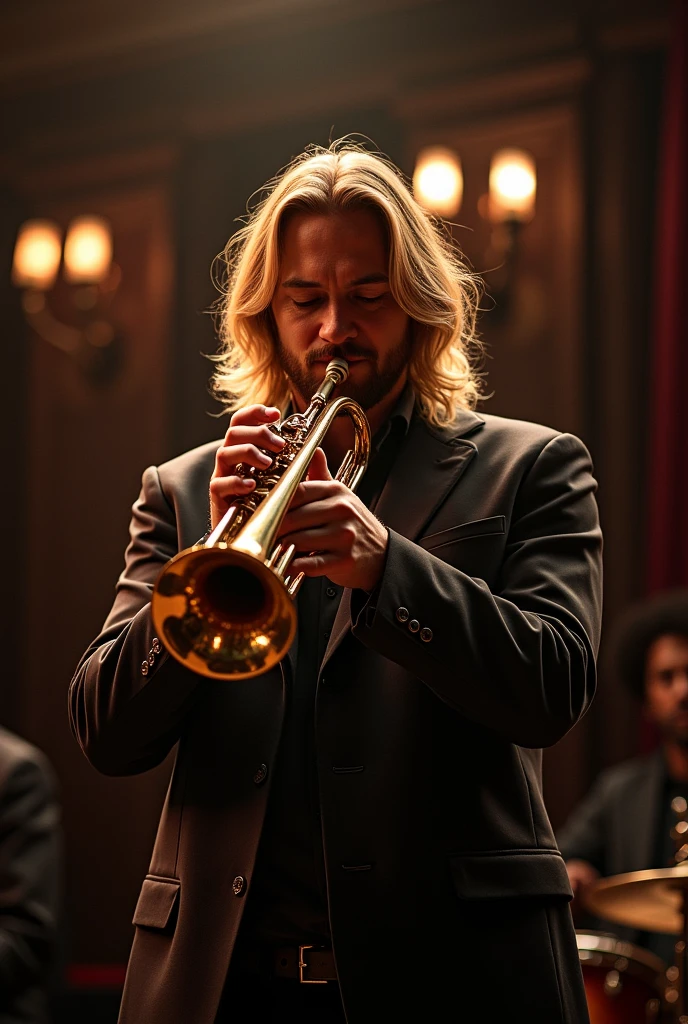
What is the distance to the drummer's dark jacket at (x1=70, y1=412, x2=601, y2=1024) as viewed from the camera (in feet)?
5.31

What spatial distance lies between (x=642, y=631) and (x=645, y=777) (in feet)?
1.66

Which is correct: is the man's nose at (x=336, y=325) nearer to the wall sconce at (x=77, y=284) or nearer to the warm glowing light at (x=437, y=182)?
the warm glowing light at (x=437, y=182)

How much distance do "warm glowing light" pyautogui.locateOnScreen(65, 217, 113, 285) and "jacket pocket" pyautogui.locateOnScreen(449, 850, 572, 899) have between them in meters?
Result: 4.41

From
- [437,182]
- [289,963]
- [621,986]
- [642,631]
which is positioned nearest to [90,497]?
[437,182]

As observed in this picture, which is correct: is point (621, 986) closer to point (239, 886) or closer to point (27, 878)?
→ point (27, 878)

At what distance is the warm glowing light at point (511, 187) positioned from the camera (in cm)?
487

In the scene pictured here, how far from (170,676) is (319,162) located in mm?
904

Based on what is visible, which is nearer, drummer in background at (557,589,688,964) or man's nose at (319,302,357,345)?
man's nose at (319,302,357,345)

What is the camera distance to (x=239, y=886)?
1.67 meters

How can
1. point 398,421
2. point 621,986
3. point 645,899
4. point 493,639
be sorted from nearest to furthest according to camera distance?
point 493,639 → point 398,421 → point 645,899 → point 621,986

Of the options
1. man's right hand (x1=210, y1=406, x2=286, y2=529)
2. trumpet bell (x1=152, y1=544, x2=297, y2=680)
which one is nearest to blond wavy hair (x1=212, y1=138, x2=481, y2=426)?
man's right hand (x1=210, y1=406, x2=286, y2=529)

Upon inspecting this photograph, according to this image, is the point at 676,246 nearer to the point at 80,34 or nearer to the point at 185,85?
the point at 185,85

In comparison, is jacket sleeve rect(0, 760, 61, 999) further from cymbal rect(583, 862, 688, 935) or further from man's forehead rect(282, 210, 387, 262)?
man's forehead rect(282, 210, 387, 262)

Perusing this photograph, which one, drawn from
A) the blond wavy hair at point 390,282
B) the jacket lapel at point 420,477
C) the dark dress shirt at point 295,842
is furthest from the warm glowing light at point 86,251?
the dark dress shirt at point 295,842
